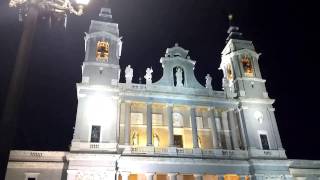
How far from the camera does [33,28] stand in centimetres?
805

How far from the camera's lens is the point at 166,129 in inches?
1350

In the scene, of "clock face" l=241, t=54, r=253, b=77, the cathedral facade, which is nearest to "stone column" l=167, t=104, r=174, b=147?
the cathedral facade

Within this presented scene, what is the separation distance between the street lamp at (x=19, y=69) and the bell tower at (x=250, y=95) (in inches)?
1070

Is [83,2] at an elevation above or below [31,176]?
above

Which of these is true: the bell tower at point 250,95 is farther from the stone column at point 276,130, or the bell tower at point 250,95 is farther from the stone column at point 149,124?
the stone column at point 149,124

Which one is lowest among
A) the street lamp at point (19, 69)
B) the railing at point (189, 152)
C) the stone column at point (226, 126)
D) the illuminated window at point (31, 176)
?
the street lamp at point (19, 69)

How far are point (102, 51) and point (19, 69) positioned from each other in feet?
92.0

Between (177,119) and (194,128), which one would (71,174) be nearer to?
(194,128)

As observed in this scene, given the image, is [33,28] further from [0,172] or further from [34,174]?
[34,174]

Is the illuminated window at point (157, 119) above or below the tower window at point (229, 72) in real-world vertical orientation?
below

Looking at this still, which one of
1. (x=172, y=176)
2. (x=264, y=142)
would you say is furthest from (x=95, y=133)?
(x=264, y=142)

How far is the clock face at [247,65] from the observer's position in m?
38.2

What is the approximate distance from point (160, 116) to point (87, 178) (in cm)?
1085

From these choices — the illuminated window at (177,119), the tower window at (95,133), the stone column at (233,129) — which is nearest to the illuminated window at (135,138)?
the illuminated window at (177,119)
